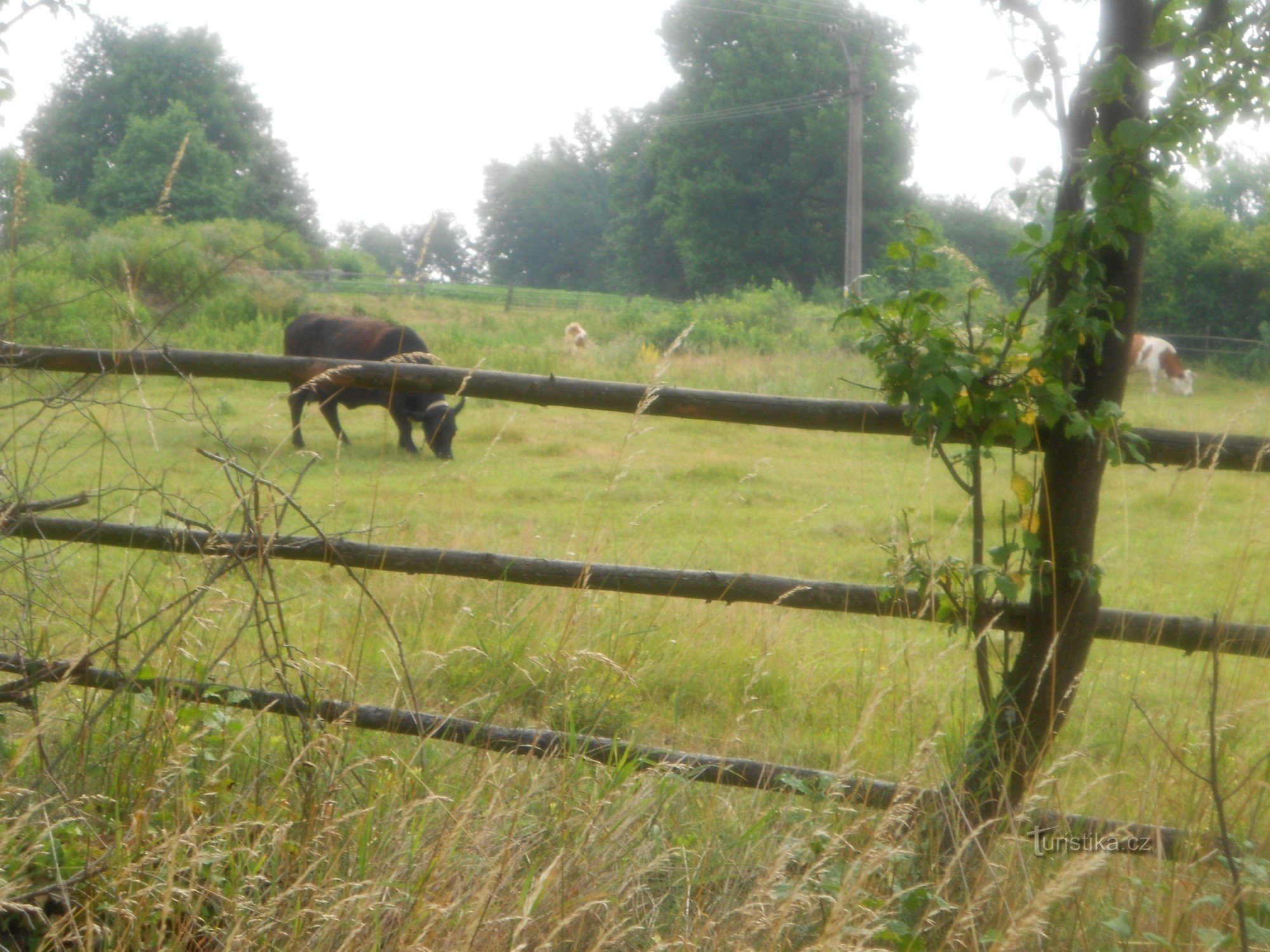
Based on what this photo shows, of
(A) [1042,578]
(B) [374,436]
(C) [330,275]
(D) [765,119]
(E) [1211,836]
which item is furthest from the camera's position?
(D) [765,119]

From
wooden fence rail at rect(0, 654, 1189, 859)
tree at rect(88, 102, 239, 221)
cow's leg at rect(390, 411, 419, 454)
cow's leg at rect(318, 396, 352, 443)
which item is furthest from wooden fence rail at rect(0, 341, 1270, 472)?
tree at rect(88, 102, 239, 221)

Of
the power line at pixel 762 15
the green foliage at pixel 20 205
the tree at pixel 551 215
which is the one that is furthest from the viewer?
the tree at pixel 551 215

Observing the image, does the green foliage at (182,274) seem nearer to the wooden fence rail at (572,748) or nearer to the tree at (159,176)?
the tree at (159,176)

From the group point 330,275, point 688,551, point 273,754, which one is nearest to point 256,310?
point 330,275

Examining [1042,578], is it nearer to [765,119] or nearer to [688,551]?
[688,551]

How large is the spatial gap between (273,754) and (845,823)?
1.23m

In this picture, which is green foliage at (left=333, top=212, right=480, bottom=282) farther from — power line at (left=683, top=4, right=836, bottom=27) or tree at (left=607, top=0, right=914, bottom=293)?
power line at (left=683, top=4, right=836, bottom=27)

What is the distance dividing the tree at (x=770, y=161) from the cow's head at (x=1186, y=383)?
80.1ft

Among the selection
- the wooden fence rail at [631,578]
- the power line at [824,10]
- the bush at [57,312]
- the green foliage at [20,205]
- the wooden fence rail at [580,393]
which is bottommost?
the wooden fence rail at [631,578]

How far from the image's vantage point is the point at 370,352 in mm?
10617

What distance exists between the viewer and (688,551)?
5410 mm

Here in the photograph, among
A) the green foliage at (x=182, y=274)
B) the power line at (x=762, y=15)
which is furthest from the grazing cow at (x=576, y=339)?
the power line at (x=762, y=15)

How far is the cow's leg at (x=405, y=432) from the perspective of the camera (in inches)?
396

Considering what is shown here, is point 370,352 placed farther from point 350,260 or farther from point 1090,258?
point 350,260
